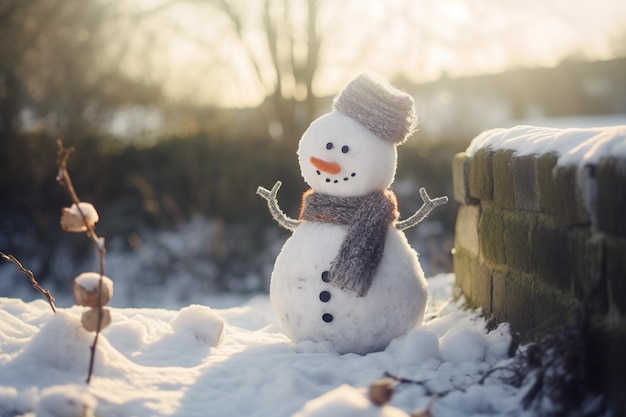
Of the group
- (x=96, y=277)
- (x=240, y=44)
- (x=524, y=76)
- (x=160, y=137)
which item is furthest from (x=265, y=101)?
(x=96, y=277)

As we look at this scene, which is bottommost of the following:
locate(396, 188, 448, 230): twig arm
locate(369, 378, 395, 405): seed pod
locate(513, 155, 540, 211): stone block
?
locate(369, 378, 395, 405): seed pod

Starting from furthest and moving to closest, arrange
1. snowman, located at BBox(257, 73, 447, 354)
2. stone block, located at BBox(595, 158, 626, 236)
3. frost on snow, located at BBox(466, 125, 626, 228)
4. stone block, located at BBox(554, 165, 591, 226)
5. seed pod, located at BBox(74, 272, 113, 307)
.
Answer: snowman, located at BBox(257, 73, 447, 354) < seed pod, located at BBox(74, 272, 113, 307) < stone block, located at BBox(554, 165, 591, 226) < frost on snow, located at BBox(466, 125, 626, 228) < stone block, located at BBox(595, 158, 626, 236)

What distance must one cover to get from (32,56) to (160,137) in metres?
2.51

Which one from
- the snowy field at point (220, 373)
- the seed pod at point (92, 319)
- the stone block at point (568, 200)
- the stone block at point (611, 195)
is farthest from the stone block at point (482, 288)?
the seed pod at point (92, 319)

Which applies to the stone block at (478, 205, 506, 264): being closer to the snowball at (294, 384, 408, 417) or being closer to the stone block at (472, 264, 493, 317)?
the stone block at (472, 264, 493, 317)

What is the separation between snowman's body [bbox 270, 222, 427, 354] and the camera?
3510 millimetres

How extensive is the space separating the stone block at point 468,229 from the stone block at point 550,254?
105 centimetres

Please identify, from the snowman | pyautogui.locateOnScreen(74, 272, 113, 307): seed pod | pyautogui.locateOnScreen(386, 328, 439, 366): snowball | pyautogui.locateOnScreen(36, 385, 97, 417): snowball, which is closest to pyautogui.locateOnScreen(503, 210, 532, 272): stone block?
the snowman

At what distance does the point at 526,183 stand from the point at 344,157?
3.10ft

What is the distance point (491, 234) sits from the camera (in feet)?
13.0

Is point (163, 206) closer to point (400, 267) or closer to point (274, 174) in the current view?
point (274, 174)

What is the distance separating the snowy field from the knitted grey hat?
1.10m

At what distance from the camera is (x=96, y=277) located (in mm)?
2994

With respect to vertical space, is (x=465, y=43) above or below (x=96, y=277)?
above
